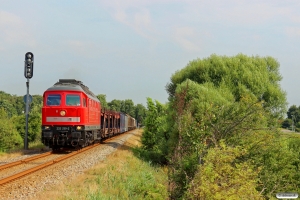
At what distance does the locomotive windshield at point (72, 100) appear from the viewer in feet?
71.6

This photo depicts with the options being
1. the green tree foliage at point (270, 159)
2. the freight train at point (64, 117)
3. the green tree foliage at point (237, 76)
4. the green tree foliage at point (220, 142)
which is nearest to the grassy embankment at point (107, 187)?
the green tree foliage at point (220, 142)

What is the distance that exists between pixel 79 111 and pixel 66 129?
3.97ft

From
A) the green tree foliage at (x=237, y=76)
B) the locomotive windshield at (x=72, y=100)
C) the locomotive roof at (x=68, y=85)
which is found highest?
the green tree foliage at (x=237, y=76)

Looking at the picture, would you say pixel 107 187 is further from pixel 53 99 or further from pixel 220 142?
pixel 53 99

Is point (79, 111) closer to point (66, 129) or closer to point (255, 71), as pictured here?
point (66, 129)

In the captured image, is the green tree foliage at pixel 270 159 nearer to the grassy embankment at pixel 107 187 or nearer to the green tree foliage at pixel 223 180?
the green tree foliage at pixel 223 180

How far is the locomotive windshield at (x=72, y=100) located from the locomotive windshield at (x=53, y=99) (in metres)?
0.50

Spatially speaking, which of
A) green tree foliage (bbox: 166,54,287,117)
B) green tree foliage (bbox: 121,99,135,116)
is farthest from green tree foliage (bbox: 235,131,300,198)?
green tree foliage (bbox: 121,99,135,116)

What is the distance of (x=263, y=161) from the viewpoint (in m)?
11.8

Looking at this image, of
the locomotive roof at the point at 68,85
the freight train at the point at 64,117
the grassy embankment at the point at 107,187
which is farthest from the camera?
the locomotive roof at the point at 68,85

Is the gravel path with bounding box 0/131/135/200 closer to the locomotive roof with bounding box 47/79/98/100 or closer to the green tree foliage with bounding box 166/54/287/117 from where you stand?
the locomotive roof with bounding box 47/79/98/100

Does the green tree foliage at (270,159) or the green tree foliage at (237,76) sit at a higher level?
the green tree foliage at (237,76)

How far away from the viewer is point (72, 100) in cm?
2188

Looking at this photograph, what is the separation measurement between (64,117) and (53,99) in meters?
1.25
